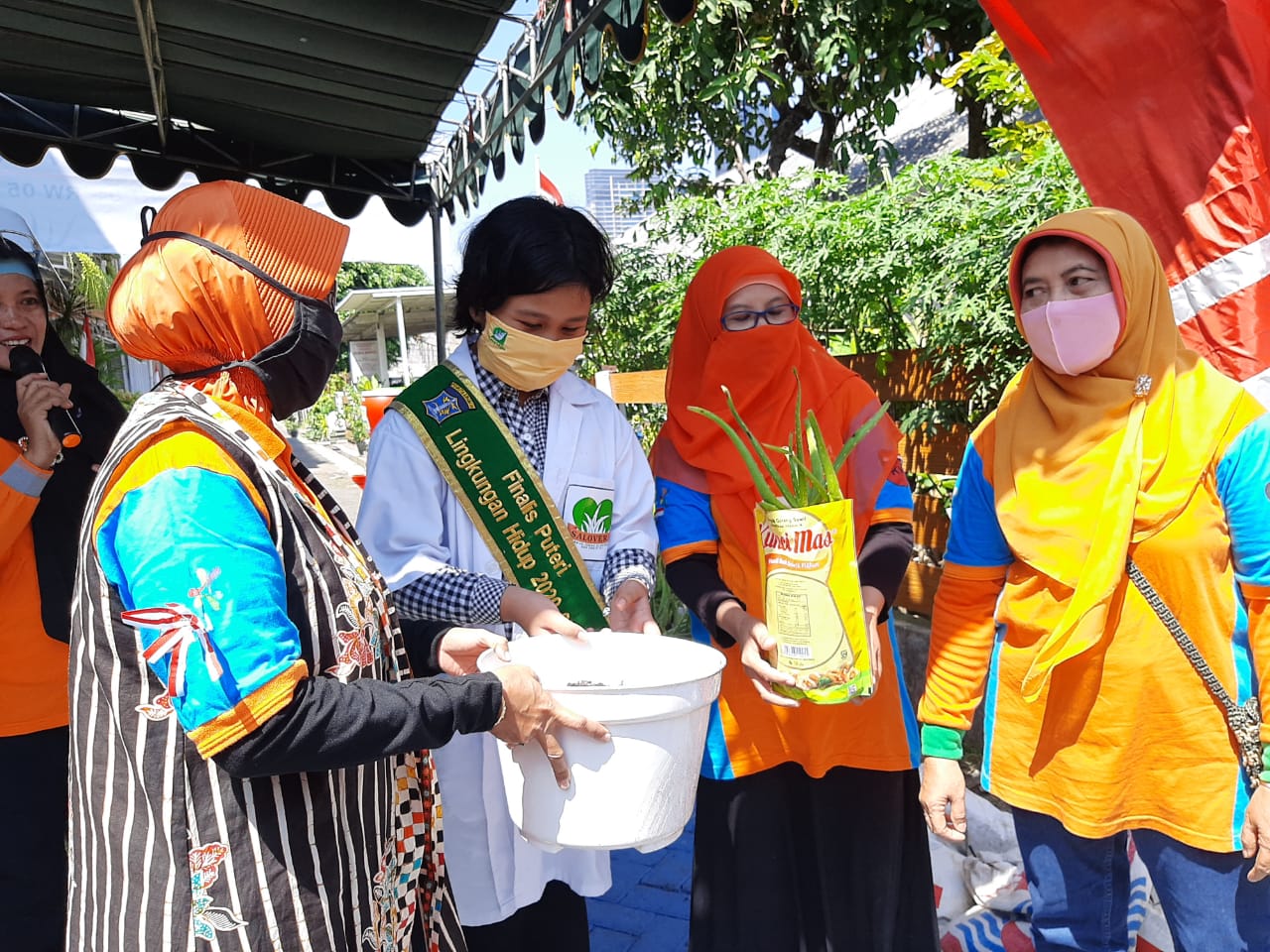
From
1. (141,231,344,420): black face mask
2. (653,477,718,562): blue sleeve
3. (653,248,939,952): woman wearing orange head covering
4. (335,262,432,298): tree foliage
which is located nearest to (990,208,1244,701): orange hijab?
(653,248,939,952): woman wearing orange head covering

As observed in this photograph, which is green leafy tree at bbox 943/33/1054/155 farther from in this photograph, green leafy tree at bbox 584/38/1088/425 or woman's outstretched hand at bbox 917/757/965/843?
woman's outstretched hand at bbox 917/757/965/843

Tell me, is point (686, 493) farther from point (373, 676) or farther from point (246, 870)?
point (246, 870)

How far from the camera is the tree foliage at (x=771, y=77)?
5629 mm

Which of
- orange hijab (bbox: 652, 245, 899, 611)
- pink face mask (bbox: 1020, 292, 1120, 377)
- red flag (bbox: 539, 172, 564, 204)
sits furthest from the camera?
red flag (bbox: 539, 172, 564, 204)

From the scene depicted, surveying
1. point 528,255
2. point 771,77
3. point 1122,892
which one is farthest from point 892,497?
point 771,77

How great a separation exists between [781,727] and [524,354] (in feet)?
3.28

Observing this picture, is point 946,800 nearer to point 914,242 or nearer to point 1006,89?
point 914,242

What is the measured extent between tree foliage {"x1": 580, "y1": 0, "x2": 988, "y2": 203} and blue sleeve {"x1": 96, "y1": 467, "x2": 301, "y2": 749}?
4.64 metres

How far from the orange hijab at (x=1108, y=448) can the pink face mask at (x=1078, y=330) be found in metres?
0.03

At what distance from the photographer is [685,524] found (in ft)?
6.67

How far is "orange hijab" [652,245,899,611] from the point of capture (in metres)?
1.98

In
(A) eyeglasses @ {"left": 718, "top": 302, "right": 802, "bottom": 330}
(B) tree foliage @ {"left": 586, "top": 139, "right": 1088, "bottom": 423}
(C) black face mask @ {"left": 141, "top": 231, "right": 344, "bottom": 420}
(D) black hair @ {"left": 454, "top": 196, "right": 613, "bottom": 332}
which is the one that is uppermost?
(B) tree foliage @ {"left": 586, "top": 139, "right": 1088, "bottom": 423}

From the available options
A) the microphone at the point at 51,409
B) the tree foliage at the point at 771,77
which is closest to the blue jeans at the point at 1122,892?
the microphone at the point at 51,409

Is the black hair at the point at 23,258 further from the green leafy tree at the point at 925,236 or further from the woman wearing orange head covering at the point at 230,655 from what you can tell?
the green leafy tree at the point at 925,236
